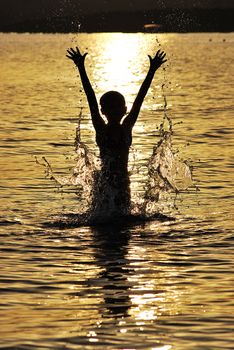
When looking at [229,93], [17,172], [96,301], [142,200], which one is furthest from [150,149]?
[229,93]

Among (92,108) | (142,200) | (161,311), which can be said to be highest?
(92,108)

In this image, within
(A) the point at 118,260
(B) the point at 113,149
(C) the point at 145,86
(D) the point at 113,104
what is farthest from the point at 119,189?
(A) the point at 118,260

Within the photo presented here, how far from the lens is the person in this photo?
50.5 feet

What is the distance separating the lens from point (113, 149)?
16016 mm

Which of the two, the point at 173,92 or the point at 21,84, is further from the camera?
the point at 21,84

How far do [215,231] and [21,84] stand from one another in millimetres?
45467

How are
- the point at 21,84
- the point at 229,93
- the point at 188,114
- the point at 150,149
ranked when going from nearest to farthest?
the point at 150,149, the point at 188,114, the point at 229,93, the point at 21,84

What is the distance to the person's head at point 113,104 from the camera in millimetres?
15359

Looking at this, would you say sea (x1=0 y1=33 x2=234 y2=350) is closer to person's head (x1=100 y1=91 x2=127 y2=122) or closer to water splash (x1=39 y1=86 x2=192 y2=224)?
water splash (x1=39 y1=86 x2=192 y2=224)

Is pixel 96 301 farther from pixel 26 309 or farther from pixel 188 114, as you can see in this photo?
pixel 188 114

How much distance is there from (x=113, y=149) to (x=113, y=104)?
2.72 feet

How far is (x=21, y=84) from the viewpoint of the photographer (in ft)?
200

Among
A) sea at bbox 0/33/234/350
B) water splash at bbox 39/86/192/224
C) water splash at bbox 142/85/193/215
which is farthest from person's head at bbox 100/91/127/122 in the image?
water splash at bbox 142/85/193/215

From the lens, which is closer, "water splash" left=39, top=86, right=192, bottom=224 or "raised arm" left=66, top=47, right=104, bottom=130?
"raised arm" left=66, top=47, right=104, bottom=130
